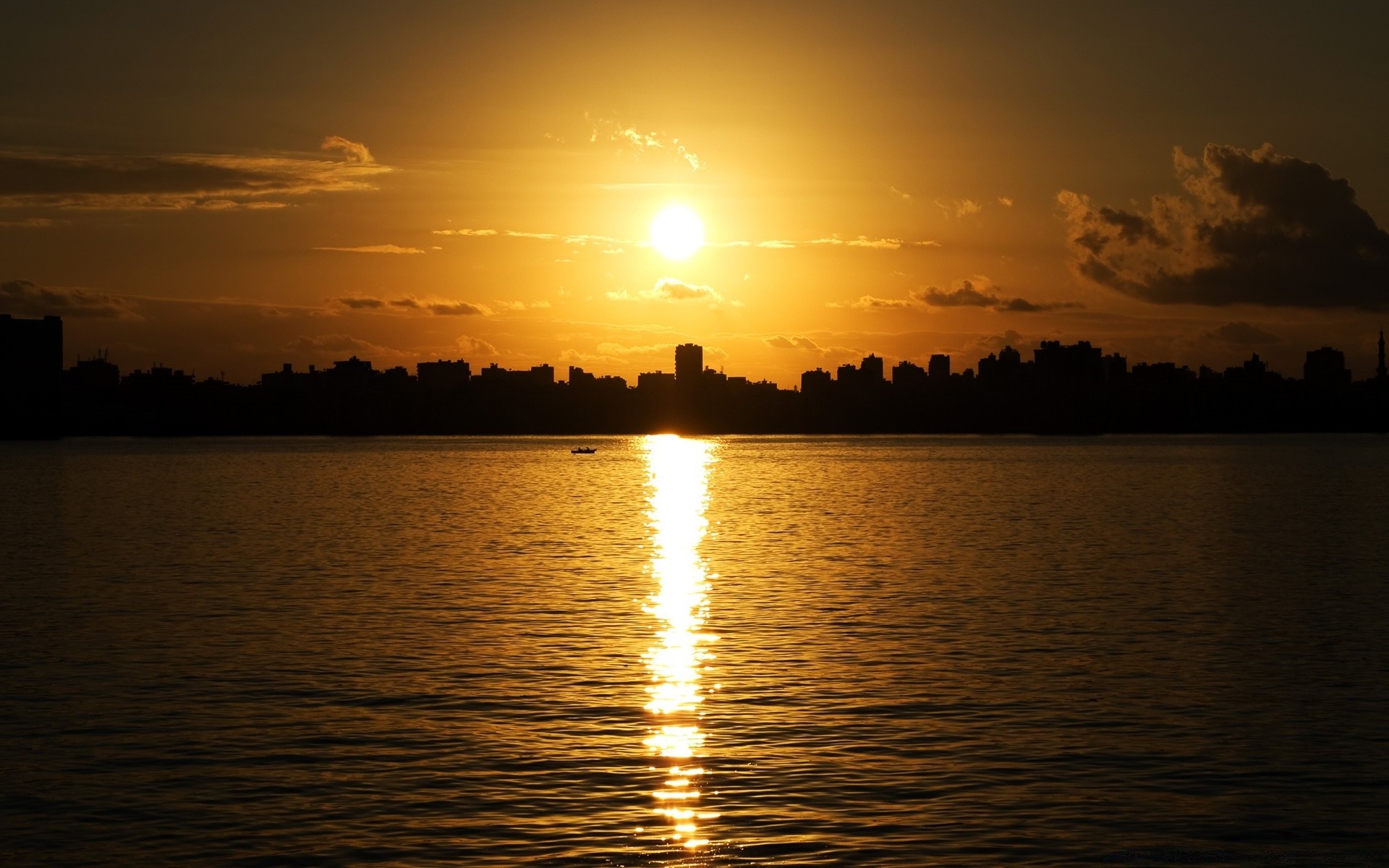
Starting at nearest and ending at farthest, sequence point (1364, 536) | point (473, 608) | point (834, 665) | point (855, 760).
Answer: point (855, 760) → point (834, 665) → point (473, 608) → point (1364, 536)

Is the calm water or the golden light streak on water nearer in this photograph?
the calm water

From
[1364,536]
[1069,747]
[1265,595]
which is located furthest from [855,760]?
[1364,536]

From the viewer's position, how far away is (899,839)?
2378 centimetres

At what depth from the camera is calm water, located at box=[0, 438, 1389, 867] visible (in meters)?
24.3

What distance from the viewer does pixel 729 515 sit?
121 m

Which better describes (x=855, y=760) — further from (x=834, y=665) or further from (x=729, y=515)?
(x=729, y=515)

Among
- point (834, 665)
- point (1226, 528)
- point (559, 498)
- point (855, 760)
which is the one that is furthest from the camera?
point (559, 498)

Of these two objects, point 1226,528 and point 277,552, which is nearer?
point 277,552

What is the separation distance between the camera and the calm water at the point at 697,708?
2433 cm

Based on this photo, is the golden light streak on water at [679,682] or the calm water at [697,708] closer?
the calm water at [697,708]

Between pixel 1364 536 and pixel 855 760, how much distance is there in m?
73.4

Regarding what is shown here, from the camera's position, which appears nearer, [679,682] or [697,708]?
[697,708]

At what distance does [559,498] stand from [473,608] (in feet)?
323

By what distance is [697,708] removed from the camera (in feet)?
115
